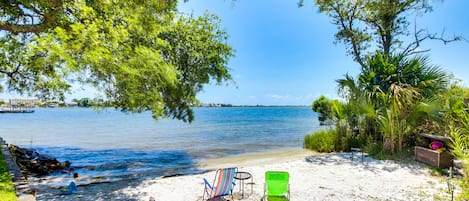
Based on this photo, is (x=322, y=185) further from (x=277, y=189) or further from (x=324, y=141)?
(x=324, y=141)

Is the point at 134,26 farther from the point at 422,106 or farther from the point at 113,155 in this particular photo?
the point at 113,155

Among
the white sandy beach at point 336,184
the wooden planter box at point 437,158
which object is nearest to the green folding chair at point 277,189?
the white sandy beach at point 336,184

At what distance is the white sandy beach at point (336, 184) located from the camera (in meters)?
5.09

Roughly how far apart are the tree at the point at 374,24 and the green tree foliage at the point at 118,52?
585 centimetres

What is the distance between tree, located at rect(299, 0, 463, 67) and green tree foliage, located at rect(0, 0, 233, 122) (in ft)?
19.2

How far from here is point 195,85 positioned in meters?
8.72

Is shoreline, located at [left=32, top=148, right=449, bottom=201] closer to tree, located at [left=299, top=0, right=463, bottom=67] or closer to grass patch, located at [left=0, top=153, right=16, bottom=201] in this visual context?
grass patch, located at [left=0, top=153, right=16, bottom=201]

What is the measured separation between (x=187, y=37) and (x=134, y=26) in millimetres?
3722

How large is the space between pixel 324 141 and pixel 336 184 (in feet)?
17.3

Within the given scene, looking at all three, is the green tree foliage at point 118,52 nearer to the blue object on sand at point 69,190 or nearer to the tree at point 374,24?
the blue object on sand at point 69,190

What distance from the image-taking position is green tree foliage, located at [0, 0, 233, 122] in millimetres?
3744

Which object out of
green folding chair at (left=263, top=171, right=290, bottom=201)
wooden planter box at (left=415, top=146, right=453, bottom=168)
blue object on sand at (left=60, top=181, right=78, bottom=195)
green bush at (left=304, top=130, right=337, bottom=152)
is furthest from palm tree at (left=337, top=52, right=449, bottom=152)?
blue object on sand at (left=60, top=181, right=78, bottom=195)

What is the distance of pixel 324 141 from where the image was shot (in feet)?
35.7

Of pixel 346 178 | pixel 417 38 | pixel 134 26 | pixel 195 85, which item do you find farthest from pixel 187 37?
pixel 417 38
